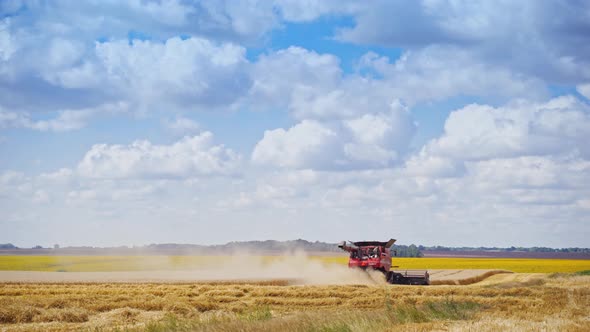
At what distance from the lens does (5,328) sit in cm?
2420

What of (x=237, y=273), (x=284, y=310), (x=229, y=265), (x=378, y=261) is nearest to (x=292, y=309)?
(x=284, y=310)

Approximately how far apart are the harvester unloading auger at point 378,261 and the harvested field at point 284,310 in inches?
296

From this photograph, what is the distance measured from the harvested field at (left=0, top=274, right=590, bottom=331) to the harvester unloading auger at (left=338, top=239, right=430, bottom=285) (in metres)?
7.51

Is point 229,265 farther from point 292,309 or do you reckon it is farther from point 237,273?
point 292,309

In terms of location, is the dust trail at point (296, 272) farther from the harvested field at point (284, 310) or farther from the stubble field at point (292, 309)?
the harvested field at point (284, 310)

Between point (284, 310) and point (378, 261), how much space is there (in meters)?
21.4

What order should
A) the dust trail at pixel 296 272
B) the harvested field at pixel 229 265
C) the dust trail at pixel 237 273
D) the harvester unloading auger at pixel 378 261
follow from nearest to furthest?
1. the harvester unloading auger at pixel 378 261
2. the dust trail at pixel 296 272
3. the dust trail at pixel 237 273
4. the harvested field at pixel 229 265

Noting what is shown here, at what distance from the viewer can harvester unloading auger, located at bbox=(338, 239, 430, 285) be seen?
49.7 metres

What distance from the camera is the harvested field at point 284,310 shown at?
19.6 meters

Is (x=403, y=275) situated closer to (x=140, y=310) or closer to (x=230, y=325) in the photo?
(x=140, y=310)

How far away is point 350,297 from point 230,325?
1693 cm

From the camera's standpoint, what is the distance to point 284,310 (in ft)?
98.5

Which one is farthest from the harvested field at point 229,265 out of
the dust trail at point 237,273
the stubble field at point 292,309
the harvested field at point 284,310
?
the harvested field at point 284,310

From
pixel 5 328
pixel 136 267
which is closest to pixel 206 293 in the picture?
pixel 5 328
